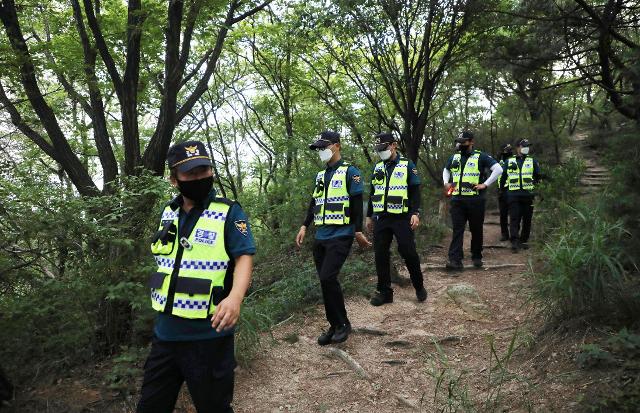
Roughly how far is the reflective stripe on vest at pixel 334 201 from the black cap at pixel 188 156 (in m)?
2.24

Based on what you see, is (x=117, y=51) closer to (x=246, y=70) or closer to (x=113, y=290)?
(x=113, y=290)

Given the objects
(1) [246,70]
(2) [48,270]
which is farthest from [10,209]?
(1) [246,70]

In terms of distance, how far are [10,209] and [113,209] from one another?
31.4 inches

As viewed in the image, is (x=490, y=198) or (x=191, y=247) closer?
(x=191, y=247)

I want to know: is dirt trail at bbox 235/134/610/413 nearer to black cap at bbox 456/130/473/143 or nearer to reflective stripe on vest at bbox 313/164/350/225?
reflective stripe on vest at bbox 313/164/350/225

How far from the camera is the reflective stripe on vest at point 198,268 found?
243cm

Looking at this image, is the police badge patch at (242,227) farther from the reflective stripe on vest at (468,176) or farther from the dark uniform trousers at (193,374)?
the reflective stripe on vest at (468,176)

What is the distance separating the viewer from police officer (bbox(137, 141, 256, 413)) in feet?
7.98

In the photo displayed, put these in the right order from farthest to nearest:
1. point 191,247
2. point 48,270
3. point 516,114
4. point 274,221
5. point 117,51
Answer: point 516,114 < point 274,221 < point 117,51 < point 48,270 < point 191,247

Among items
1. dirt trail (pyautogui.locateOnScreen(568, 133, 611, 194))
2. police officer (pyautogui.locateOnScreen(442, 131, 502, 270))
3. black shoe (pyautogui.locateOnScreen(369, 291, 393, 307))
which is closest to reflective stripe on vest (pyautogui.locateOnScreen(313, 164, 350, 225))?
black shoe (pyautogui.locateOnScreen(369, 291, 393, 307))

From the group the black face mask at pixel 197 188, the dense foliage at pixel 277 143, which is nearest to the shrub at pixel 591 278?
the dense foliage at pixel 277 143

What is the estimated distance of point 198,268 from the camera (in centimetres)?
246

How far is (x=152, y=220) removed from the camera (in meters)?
4.45

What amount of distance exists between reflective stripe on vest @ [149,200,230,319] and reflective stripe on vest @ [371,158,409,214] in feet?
10.9
